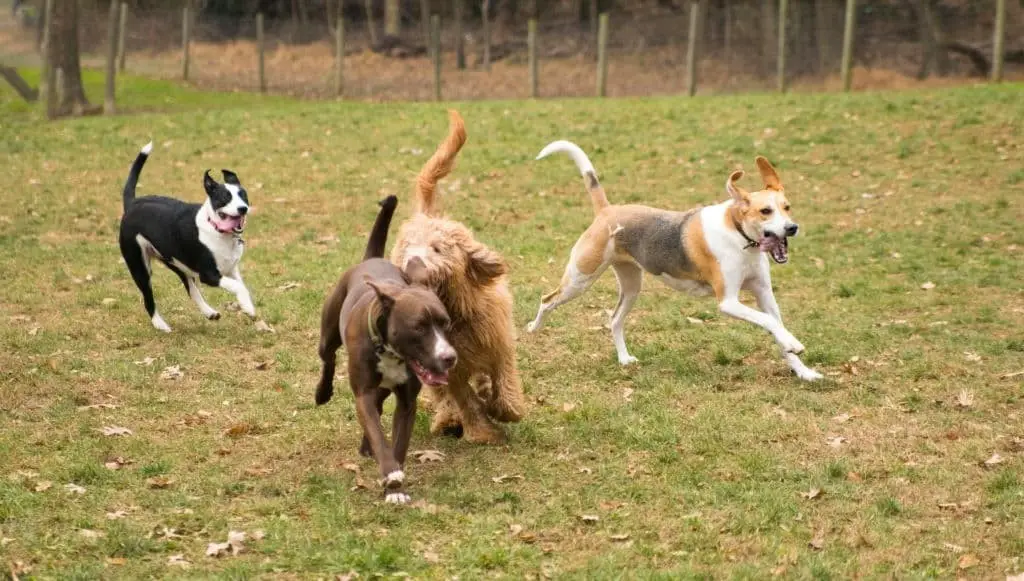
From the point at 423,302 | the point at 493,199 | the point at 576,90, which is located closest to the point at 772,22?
the point at 576,90

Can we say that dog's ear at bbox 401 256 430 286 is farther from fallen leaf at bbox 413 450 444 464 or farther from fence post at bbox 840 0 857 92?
fence post at bbox 840 0 857 92

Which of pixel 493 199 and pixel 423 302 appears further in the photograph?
pixel 493 199

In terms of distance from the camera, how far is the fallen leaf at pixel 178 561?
465 cm

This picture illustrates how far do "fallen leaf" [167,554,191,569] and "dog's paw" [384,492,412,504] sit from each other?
3.10 feet

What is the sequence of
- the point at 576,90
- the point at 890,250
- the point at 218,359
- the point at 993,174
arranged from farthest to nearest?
the point at 576,90
the point at 993,174
the point at 890,250
the point at 218,359

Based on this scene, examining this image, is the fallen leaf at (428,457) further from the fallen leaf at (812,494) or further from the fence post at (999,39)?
the fence post at (999,39)

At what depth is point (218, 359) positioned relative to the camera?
7941 millimetres

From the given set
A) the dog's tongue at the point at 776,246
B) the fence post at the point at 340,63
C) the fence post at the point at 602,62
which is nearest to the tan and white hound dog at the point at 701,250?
the dog's tongue at the point at 776,246

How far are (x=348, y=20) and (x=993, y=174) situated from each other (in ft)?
75.7

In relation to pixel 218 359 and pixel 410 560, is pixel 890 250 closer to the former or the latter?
pixel 218 359

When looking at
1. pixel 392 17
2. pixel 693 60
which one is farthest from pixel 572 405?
pixel 392 17

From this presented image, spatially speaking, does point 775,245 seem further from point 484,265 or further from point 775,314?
point 484,265

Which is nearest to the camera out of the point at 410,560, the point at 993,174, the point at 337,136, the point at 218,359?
the point at 410,560

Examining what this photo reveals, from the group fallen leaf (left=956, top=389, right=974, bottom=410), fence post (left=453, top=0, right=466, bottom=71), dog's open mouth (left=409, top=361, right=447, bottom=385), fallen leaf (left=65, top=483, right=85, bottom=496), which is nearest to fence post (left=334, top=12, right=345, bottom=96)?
fence post (left=453, top=0, right=466, bottom=71)
